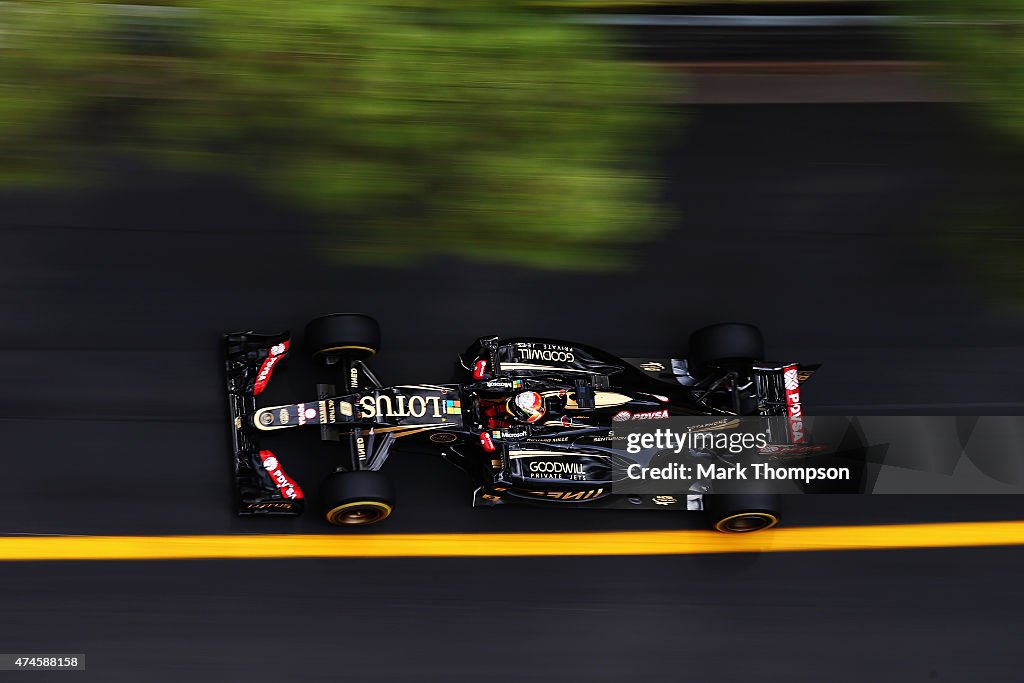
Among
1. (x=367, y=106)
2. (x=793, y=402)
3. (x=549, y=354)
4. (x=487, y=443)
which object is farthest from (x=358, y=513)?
(x=367, y=106)

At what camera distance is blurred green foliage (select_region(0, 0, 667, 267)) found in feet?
10.8

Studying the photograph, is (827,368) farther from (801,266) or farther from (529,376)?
(529,376)

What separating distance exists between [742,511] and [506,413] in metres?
1.34


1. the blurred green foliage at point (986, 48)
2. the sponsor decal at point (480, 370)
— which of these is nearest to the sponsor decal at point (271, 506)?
the sponsor decal at point (480, 370)

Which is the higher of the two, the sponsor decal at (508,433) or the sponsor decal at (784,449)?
the sponsor decal at (508,433)

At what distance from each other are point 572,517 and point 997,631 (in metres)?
2.47

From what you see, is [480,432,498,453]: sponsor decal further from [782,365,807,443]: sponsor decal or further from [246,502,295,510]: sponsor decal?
[782,365,807,443]: sponsor decal

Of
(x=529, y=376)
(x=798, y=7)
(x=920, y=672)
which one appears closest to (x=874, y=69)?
(x=798, y=7)

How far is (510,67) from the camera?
338 cm

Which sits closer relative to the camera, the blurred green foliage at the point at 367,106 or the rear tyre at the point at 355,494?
the blurred green foliage at the point at 367,106

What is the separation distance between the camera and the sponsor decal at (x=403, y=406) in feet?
17.1

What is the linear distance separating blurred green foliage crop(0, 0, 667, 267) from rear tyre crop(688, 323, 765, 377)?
2002 millimetres

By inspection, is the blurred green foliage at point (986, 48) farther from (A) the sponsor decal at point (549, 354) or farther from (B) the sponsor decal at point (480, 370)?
(B) the sponsor decal at point (480, 370)

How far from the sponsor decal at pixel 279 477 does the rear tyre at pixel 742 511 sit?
218cm
